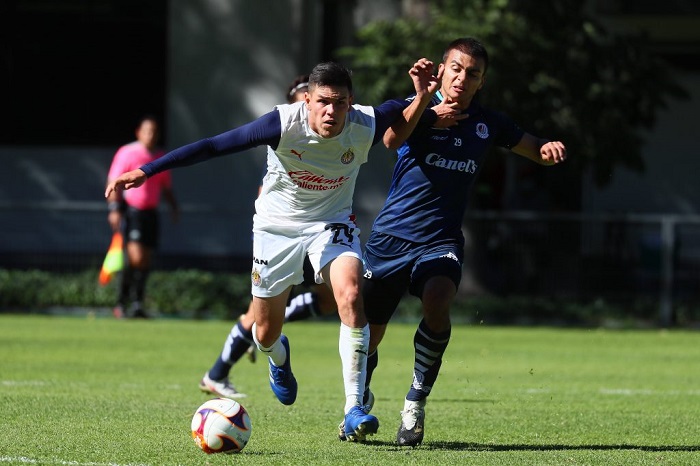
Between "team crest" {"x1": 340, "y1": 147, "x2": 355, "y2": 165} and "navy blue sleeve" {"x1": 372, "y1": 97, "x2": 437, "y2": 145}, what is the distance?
140 mm

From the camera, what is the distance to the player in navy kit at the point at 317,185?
755 centimetres

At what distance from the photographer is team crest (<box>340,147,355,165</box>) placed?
7883 millimetres

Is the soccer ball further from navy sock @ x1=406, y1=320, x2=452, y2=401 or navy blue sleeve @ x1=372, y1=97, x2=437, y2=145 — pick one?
navy blue sleeve @ x1=372, y1=97, x2=437, y2=145

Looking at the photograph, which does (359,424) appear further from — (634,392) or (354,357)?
(634,392)

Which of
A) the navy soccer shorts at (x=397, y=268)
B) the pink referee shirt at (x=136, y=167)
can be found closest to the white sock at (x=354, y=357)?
the navy soccer shorts at (x=397, y=268)

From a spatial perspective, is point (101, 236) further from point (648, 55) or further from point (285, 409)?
point (285, 409)

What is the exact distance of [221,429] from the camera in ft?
23.3

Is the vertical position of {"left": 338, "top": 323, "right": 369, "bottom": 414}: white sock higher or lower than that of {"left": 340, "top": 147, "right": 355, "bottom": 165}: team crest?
lower

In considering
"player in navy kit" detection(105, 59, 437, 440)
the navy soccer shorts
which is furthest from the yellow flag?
the navy soccer shorts

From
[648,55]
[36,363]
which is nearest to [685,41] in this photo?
[648,55]

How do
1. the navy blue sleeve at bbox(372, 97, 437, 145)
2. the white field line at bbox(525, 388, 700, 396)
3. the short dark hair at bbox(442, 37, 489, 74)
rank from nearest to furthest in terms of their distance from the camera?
the navy blue sleeve at bbox(372, 97, 437, 145) → the short dark hair at bbox(442, 37, 489, 74) → the white field line at bbox(525, 388, 700, 396)

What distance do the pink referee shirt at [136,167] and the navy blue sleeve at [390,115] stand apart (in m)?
10.0

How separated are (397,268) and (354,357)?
2.78ft

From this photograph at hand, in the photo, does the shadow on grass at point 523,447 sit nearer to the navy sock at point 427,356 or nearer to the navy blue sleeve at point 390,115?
the navy sock at point 427,356
